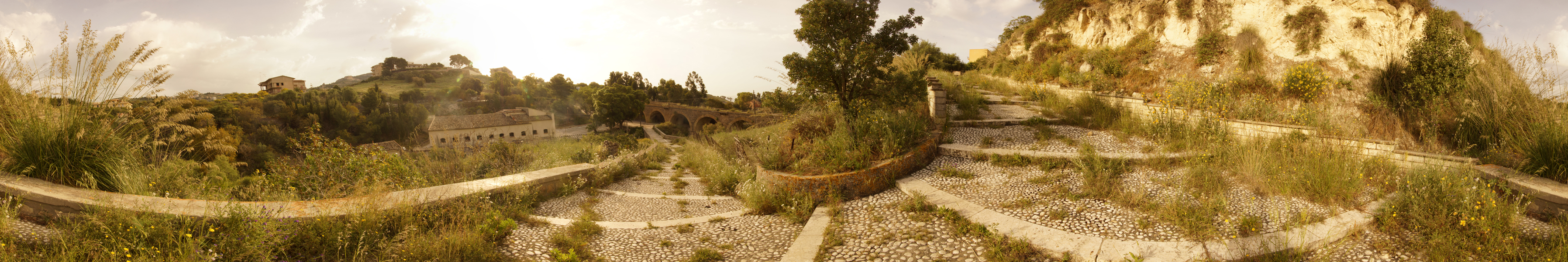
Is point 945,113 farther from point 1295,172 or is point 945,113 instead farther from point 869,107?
point 1295,172

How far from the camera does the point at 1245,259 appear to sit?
307cm

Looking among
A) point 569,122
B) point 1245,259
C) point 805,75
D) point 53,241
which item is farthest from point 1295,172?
point 569,122

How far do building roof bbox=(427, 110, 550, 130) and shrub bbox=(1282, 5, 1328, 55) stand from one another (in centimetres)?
2911

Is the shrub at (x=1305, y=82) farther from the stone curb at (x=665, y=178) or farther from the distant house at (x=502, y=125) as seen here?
the distant house at (x=502, y=125)

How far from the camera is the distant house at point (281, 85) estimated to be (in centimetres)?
3205

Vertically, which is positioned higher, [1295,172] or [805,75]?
[805,75]

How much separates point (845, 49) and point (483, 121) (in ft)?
92.0

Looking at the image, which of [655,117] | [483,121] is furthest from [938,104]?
[655,117]

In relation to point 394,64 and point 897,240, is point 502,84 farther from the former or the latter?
point 897,240

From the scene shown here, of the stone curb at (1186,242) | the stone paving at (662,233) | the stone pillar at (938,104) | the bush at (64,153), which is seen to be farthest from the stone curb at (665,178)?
the bush at (64,153)

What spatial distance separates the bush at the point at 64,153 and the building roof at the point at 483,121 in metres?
23.3

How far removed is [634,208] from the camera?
5395 millimetres

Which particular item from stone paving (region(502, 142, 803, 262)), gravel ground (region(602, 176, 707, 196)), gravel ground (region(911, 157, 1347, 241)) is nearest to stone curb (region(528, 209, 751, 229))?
stone paving (region(502, 142, 803, 262))

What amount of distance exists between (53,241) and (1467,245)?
26.0 feet
